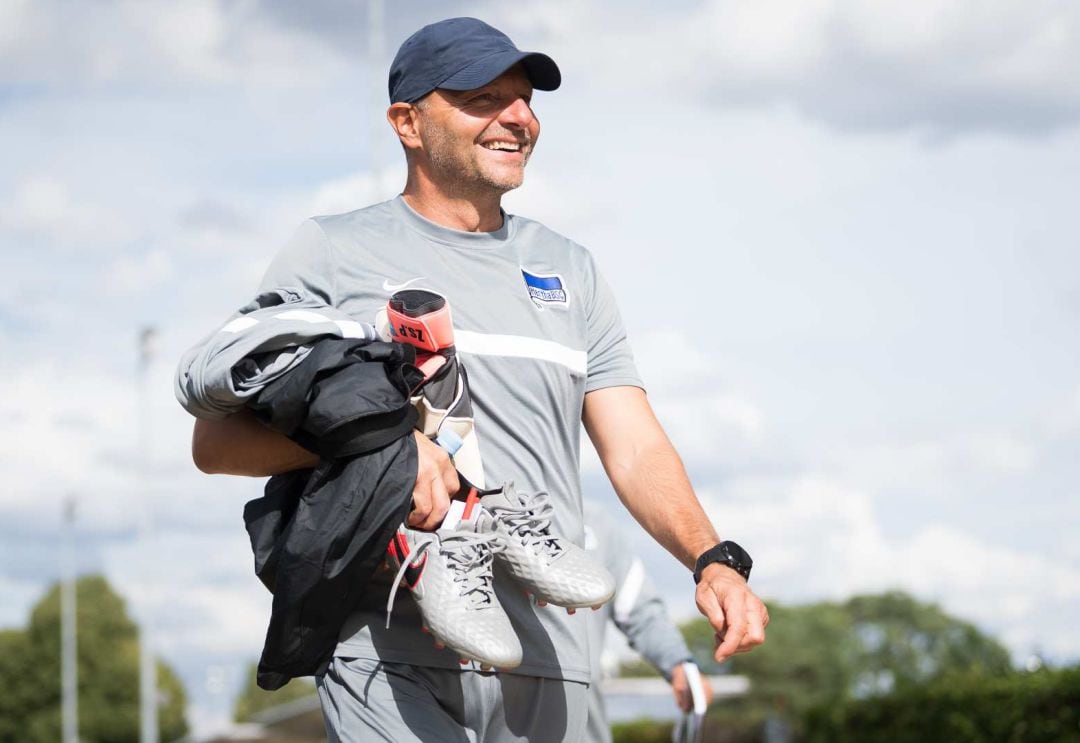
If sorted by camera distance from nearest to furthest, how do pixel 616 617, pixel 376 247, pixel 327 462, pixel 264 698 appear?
1. pixel 327 462
2. pixel 376 247
3. pixel 616 617
4. pixel 264 698

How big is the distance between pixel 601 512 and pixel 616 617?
57 centimetres

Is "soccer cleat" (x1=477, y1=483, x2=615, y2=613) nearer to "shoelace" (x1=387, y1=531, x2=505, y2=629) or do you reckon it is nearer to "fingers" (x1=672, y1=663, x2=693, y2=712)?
"shoelace" (x1=387, y1=531, x2=505, y2=629)

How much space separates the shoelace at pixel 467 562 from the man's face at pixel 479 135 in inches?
42.1

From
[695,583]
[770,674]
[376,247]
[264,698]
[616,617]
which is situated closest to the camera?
[695,583]

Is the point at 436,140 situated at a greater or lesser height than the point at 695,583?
greater

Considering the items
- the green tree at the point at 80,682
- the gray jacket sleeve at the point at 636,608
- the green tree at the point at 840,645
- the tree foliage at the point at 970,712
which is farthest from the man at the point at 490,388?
the green tree at the point at 840,645

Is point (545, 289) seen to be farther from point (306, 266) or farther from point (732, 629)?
point (732, 629)

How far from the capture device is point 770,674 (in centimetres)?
10200

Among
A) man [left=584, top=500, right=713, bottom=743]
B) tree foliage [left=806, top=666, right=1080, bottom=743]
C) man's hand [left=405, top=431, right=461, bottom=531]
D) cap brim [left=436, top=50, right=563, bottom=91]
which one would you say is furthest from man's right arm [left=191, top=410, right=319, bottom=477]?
tree foliage [left=806, top=666, right=1080, bottom=743]

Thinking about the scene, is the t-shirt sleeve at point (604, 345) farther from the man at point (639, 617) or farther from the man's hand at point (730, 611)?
the man at point (639, 617)

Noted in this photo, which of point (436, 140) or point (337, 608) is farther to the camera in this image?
point (436, 140)

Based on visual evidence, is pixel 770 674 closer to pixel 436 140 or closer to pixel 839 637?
pixel 839 637

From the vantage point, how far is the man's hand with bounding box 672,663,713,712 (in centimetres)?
782

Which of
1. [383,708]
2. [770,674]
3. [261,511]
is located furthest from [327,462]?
[770,674]
